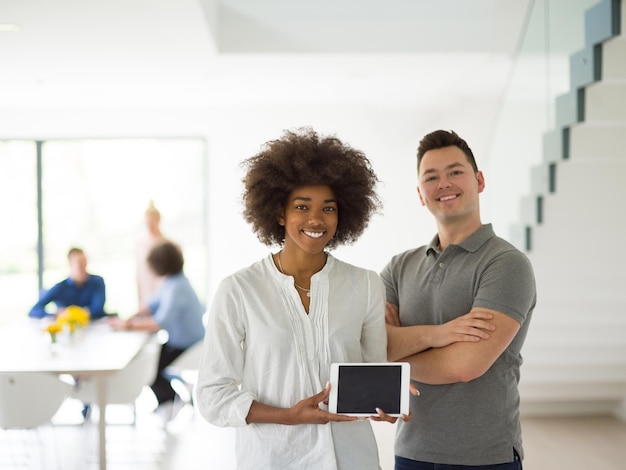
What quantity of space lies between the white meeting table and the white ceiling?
2031 millimetres

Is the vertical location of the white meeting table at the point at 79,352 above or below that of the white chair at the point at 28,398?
above

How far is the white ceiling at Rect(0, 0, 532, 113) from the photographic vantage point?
4.85 meters

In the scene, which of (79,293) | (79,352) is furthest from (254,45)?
(79,352)

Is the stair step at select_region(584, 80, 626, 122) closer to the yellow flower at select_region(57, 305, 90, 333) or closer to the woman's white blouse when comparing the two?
the woman's white blouse

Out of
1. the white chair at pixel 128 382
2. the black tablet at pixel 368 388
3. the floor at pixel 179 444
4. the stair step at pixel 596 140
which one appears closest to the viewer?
the black tablet at pixel 368 388

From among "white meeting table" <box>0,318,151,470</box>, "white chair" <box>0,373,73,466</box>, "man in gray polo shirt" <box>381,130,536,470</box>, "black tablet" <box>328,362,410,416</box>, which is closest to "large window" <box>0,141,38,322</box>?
"white meeting table" <box>0,318,151,470</box>

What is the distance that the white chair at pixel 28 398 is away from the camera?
391 cm

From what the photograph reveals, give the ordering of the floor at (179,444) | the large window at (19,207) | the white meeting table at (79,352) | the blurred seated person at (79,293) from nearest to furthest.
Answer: the white meeting table at (79,352), the floor at (179,444), the blurred seated person at (79,293), the large window at (19,207)

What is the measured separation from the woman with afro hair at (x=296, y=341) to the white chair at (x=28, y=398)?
2531 mm

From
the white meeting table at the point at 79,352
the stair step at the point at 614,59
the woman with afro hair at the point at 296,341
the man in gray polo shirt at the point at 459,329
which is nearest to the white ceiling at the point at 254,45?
the stair step at the point at 614,59

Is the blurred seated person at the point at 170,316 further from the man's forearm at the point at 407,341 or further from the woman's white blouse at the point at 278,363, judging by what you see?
the woman's white blouse at the point at 278,363

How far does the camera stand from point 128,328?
5449mm

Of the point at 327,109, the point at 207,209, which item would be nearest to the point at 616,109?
the point at 327,109

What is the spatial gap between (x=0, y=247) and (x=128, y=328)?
3.65 metres
